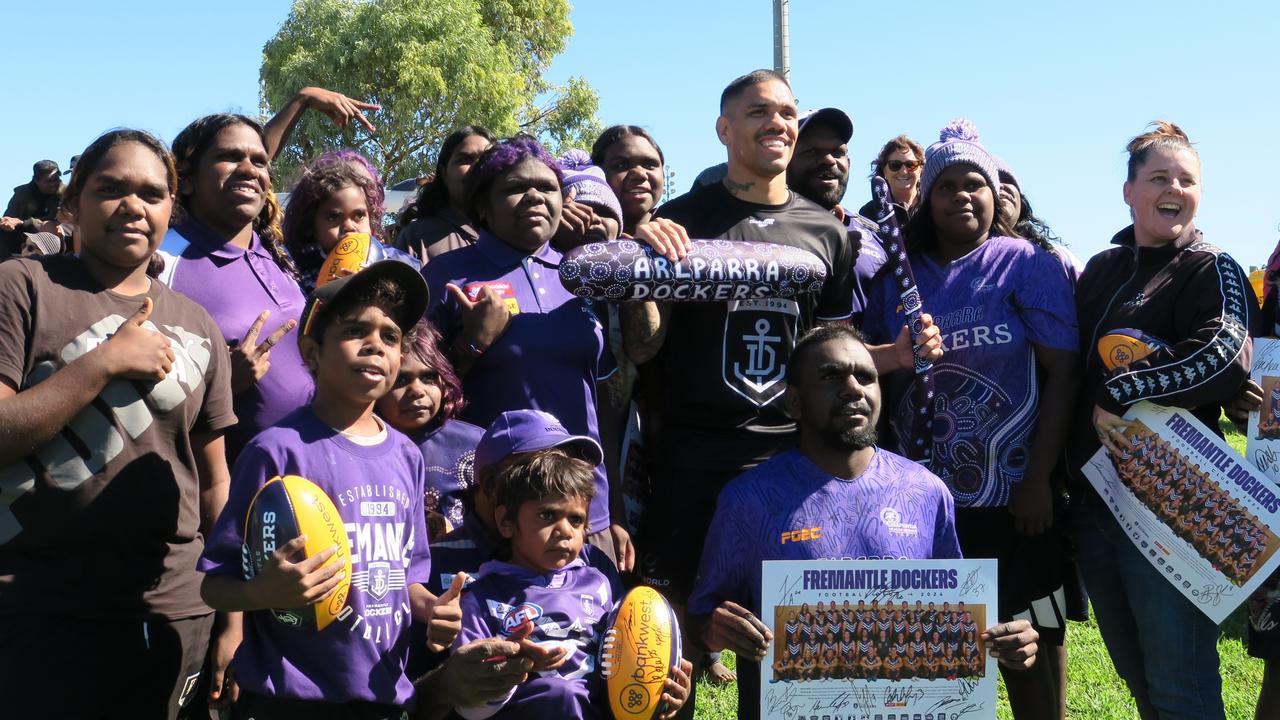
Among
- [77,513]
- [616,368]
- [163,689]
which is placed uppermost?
[616,368]

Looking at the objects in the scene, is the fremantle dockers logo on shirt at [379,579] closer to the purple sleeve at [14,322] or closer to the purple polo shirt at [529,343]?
the purple polo shirt at [529,343]

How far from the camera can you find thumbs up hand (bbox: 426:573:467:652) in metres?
3.47

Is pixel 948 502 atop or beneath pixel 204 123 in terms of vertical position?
beneath

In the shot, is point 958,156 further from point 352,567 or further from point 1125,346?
point 352,567

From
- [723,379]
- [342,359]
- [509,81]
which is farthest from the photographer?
[509,81]

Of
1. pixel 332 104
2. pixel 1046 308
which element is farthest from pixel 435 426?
pixel 1046 308

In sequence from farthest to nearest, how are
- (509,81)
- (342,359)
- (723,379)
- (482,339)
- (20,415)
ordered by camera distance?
(509,81) → (723,379) → (482,339) → (342,359) → (20,415)

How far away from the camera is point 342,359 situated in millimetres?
3574

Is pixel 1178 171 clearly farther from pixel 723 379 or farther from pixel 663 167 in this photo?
pixel 663 167

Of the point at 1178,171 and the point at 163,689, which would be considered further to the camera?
the point at 1178,171

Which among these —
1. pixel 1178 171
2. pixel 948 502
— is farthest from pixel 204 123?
pixel 1178 171

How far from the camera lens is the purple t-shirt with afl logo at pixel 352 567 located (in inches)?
130

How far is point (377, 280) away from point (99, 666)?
1.53m

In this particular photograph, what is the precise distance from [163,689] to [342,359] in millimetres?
1302
